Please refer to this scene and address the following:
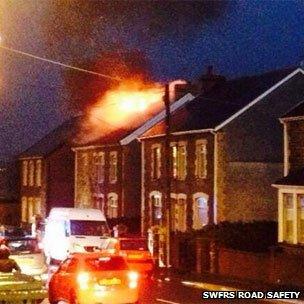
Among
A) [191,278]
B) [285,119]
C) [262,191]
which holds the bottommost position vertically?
[191,278]

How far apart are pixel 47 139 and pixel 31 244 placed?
137 ft

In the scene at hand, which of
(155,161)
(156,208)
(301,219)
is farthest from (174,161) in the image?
(301,219)

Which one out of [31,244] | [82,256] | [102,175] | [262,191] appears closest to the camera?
[82,256]

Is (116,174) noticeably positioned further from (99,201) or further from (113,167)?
(99,201)

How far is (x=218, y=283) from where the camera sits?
31.7m

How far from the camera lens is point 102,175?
186 ft

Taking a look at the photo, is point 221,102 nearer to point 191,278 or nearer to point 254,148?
point 254,148

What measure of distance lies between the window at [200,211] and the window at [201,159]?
1.10 meters

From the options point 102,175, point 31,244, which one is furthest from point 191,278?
point 102,175

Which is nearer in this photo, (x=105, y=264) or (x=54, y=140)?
(x=105, y=264)

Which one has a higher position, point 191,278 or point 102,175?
point 102,175

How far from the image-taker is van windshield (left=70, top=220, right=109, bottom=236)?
37.2 meters

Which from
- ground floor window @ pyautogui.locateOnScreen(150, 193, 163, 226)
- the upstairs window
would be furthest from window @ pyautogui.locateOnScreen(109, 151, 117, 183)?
the upstairs window

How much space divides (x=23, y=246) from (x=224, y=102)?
18553 mm
